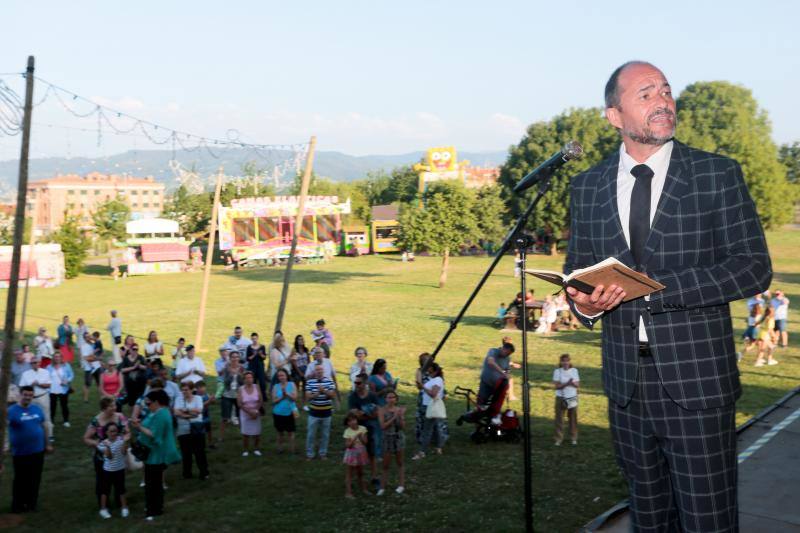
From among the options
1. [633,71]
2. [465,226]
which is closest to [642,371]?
[633,71]

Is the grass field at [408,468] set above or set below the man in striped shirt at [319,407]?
below

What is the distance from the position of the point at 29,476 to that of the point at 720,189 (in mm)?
11385

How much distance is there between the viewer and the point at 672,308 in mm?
3068

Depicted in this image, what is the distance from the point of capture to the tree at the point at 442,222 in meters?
44.0

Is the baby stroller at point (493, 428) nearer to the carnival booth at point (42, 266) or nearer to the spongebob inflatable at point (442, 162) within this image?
the carnival booth at point (42, 266)

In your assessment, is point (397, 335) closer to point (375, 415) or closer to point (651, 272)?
point (375, 415)

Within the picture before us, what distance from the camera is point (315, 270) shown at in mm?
60000

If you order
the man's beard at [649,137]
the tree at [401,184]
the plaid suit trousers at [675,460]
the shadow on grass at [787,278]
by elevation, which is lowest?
the shadow on grass at [787,278]

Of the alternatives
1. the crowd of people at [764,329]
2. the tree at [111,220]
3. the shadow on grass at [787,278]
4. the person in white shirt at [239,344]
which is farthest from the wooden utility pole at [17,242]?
the tree at [111,220]

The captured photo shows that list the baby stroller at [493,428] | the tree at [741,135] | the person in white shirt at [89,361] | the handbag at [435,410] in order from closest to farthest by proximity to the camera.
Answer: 1. the handbag at [435,410]
2. the baby stroller at [493,428]
3. the person in white shirt at [89,361]
4. the tree at [741,135]

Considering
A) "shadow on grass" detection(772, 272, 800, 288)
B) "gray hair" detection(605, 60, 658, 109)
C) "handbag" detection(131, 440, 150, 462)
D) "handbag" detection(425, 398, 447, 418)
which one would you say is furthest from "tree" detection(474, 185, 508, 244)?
"gray hair" detection(605, 60, 658, 109)

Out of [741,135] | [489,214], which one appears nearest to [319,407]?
[489,214]

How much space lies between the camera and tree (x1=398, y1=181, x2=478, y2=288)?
44.0 metres

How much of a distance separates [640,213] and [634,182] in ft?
0.54
